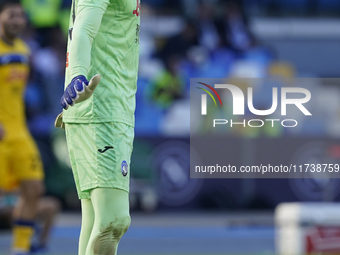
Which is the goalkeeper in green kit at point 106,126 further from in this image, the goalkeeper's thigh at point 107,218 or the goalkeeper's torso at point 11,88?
the goalkeeper's torso at point 11,88

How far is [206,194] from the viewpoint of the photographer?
9.11 meters

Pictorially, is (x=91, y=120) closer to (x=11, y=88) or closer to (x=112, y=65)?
(x=112, y=65)

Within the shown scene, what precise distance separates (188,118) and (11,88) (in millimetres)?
4813

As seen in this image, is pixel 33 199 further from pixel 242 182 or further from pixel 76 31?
pixel 242 182

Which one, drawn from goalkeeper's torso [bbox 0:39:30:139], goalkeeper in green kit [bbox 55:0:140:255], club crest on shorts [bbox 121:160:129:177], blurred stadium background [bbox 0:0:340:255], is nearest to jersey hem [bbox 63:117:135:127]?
goalkeeper in green kit [bbox 55:0:140:255]

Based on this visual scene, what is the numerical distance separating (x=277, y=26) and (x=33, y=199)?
7634 mm

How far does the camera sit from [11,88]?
16.7 feet

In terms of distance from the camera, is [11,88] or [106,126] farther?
[11,88]

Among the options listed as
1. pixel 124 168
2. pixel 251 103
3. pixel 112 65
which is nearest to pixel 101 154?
pixel 124 168

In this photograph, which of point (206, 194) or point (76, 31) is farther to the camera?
point (206, 194)

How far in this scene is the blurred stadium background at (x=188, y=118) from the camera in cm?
752

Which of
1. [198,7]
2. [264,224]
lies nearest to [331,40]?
[198,7]

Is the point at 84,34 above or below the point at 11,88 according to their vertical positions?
below

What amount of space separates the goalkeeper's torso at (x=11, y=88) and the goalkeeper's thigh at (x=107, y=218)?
8.67 ft
